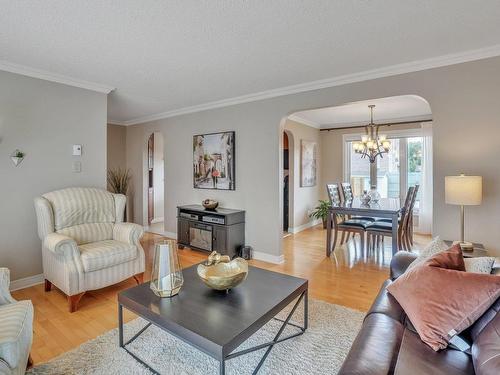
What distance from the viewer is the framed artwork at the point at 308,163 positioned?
20.5 ft

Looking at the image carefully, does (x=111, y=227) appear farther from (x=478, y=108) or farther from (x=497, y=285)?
(x=478, y=108)

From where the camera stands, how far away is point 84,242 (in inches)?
122

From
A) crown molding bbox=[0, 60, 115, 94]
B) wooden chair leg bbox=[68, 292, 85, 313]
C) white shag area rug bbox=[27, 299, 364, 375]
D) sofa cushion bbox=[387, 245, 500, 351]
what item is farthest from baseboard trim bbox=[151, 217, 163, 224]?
sofa cushion bbox=[387, 245, 500, 351]

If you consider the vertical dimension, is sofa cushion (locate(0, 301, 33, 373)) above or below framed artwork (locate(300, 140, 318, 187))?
below

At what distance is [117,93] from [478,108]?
4.16m

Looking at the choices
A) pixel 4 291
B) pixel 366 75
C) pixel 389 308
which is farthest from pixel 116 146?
pixel 389 308

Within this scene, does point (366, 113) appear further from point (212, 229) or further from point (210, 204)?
point (212, 229)

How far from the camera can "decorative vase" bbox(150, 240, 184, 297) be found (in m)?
1.86

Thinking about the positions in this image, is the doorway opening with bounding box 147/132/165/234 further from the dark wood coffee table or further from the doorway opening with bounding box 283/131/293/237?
the dark wood coffee table

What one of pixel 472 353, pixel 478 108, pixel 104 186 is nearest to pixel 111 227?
pixel 104 186

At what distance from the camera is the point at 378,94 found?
3.14m

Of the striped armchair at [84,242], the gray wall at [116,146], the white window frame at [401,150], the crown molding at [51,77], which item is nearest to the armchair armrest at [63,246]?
the striped armchair at [84,242]

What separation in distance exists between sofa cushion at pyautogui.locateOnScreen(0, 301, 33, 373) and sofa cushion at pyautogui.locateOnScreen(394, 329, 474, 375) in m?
1.69

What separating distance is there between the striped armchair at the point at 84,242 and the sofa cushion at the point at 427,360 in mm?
2508
